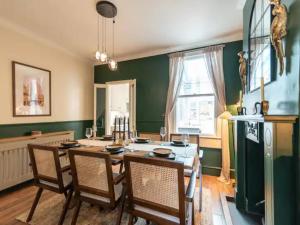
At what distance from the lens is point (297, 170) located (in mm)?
1038

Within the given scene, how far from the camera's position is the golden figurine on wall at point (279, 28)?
1.15 m

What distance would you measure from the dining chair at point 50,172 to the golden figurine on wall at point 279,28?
215cm

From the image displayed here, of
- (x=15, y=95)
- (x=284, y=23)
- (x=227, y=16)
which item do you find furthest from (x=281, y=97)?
(x=15, y=95)

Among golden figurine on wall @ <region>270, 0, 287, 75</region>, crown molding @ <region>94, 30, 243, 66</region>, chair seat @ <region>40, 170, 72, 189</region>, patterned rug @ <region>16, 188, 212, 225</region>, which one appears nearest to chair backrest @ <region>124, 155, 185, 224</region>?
patterned rug @ <region>16, 188, 212, 225</region>

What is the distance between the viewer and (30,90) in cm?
307

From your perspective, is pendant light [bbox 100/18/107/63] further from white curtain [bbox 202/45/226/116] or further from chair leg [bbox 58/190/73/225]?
white curtain [bbox 202/45/226/116]

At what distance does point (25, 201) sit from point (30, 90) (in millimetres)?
1859

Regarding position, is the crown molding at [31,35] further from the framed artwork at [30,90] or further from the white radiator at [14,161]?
the white radiator at [14,161]

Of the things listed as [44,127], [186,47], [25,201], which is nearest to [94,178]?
[25,201]

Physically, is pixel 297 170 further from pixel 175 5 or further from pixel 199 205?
pixel 175 5

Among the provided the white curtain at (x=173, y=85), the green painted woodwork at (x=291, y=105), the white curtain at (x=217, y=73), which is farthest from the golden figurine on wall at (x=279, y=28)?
the white curtain at (x=173, y=85)

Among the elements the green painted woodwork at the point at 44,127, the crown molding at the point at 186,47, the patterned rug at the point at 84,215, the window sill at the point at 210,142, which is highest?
the crown molding at the point at 186,47

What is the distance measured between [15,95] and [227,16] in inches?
145

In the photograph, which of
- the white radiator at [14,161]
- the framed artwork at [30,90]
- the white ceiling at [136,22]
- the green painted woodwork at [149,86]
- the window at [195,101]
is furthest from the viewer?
the green painted woodwork at [149,86]
